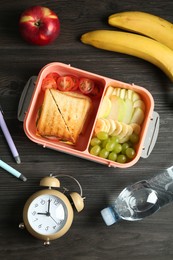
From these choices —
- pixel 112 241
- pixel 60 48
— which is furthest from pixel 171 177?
pixel 60 48

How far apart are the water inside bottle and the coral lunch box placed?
0.31ft

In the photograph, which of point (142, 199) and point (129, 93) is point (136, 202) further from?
point (129, 93)

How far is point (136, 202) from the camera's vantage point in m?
1.29

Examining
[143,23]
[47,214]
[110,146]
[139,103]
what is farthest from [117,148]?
[143,23]

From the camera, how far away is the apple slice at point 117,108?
1.29 meters

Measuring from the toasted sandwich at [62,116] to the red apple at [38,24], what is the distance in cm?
16

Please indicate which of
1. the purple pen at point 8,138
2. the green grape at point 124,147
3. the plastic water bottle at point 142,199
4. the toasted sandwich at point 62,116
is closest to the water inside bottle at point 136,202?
the plastic water bottle at point 142,199

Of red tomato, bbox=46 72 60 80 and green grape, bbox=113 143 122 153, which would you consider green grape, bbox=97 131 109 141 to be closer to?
green grape, bbox=113 143 122 153

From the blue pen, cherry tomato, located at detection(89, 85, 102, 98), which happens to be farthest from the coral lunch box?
the blue pen

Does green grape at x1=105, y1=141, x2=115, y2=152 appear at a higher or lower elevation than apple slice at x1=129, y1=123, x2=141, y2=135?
lower

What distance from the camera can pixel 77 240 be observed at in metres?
1.28

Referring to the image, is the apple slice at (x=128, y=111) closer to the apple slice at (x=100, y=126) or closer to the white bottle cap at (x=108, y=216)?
the apple slice at (x=100, y=126)

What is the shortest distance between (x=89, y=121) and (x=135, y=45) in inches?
9.9

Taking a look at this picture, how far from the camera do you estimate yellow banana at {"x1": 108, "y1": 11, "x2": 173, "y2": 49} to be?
Result: 1304 millimetres
